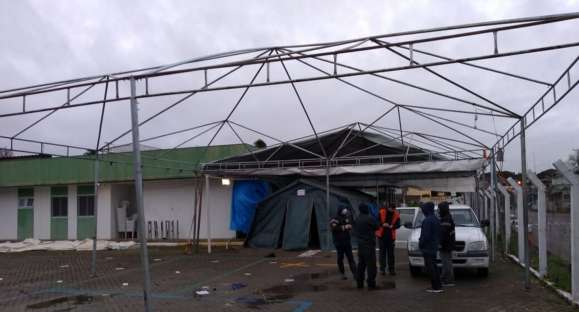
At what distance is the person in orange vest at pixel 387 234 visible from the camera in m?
13.0

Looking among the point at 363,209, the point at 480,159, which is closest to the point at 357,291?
the point at 363,209

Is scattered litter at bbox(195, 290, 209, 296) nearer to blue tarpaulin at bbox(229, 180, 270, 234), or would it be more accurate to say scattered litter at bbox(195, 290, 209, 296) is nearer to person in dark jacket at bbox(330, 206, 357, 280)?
person in dark jacket at bbox(330, 206, 357, 280)

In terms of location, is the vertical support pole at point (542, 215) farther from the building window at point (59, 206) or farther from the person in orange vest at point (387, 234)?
the building window at point (59, 206)

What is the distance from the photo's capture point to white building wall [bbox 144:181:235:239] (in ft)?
82.8

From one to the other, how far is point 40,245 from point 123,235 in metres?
3.88

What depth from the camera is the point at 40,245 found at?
25.3 meters

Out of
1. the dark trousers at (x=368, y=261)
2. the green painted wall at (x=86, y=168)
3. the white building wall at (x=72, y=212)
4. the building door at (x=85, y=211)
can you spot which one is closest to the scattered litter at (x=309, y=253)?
the green painted wall at (x=86, y=168)

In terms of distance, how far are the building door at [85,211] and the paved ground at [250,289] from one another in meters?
10.8

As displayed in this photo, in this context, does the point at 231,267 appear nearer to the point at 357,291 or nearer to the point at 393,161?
the point at 357,291

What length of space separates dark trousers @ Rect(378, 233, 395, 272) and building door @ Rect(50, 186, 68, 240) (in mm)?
20852

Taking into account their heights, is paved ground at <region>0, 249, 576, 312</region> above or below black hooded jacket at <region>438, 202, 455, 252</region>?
below

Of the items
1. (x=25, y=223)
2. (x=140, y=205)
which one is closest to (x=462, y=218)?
(x=140, y=205)

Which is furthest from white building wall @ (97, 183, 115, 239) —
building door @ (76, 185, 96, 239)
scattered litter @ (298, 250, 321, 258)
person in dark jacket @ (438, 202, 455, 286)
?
person in dark jacket @ (438, 202, 455, 286)

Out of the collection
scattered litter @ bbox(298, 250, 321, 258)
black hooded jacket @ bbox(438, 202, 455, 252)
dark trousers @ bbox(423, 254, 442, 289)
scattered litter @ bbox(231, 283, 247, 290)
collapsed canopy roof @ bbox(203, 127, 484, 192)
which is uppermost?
collapsed canopy roof @ bbox(203, 127, 484, 192)
